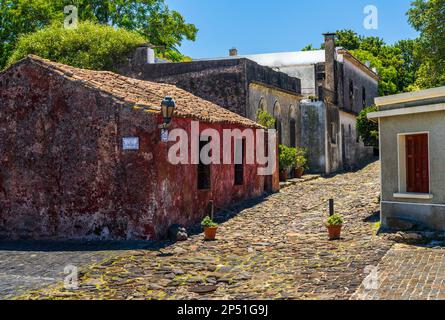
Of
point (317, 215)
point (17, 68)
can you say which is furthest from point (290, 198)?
point (17, 68)

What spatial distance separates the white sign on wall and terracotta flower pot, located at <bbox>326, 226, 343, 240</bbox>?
4664mm

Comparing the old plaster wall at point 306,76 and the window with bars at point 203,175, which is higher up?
the old plaster wall at point 306,76

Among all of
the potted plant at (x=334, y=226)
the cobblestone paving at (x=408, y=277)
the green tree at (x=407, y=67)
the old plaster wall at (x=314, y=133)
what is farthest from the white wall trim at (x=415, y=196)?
the green tree at (x=407, y=67)

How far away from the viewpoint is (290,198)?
18734 mm

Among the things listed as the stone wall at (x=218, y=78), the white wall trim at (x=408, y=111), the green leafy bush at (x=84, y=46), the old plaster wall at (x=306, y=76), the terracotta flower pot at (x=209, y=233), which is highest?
the green leafy bush at (x=84, y=46)

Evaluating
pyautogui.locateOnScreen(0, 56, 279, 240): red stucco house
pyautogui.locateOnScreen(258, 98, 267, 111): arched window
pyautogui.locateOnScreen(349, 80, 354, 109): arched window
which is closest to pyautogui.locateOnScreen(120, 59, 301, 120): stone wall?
pyautogui.locateOnScreen(258, 98, 267, 111): arched window

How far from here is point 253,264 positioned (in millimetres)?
9891

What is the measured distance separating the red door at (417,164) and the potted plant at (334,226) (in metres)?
2.03

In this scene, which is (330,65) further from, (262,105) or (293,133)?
(262,105)

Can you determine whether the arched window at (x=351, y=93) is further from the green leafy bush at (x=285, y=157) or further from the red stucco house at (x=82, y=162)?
the red stucco house at (x=82, y=162)

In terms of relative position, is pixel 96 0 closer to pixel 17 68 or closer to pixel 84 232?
pixel 17 68

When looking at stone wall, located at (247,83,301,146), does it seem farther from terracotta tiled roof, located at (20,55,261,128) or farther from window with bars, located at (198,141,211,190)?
window with bars, located at (198,141,211,190)

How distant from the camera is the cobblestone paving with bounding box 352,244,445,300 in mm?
7355

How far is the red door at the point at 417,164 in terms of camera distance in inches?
481
